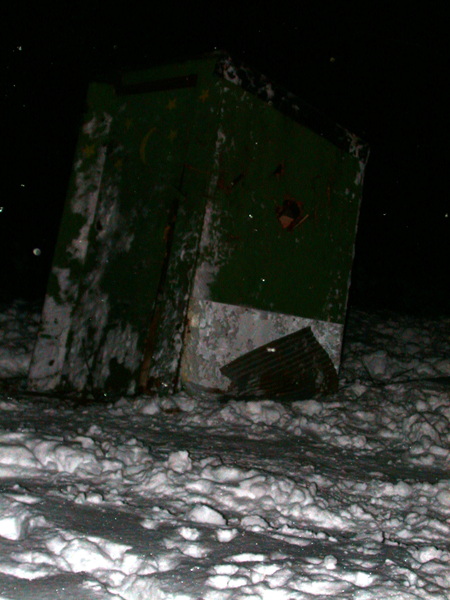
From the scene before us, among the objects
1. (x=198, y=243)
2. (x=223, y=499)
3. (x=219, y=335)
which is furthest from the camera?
(x=219, y=335)

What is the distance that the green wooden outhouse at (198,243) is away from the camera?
9.95ft

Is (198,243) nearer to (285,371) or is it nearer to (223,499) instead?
(285,371)

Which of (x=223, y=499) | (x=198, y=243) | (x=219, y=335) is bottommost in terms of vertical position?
(x=223, y=499)

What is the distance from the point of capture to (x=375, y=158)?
8.45m

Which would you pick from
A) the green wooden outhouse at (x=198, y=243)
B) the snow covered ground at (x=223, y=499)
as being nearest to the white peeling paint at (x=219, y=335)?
the green wooden outhouse at (x=198, y=243)

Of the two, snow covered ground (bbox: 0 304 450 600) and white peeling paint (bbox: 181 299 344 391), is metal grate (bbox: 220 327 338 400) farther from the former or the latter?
snow covered ground (bbox: 0 304 450 600)

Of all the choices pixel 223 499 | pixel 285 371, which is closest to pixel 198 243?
pixel 285 371

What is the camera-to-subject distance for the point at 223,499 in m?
1.91

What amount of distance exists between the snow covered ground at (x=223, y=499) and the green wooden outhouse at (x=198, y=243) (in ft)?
0.89

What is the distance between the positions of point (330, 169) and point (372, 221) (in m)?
5.57

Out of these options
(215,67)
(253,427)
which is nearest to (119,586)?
(253,427)

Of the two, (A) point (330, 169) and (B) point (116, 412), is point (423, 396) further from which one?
(B) point (116, 412)

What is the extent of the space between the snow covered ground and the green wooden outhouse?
27 cm

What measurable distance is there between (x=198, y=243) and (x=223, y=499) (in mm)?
Result: 1466
